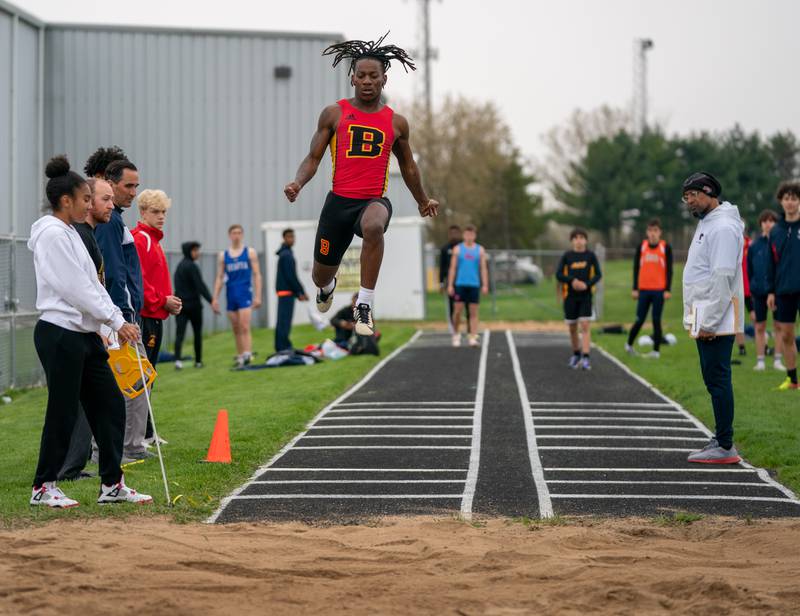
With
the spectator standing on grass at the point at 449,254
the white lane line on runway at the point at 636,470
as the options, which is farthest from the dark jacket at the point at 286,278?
the white lane line on runway at the point at 636,470

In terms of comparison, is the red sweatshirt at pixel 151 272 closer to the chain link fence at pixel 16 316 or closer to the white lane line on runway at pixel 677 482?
the white lane line on runway at pixel 677 482

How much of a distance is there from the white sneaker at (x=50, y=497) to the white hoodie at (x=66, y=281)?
3.77ft

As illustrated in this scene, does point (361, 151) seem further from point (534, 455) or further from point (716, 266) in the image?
point (534, 455)

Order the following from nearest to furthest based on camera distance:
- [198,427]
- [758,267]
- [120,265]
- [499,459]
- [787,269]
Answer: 1. [120,265]
2. [499,459]
3. [198,427]
4. [787,269]
5. [758,267]

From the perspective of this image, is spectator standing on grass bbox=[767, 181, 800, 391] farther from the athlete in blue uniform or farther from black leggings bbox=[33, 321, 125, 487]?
black leggings bbox=[33, 321, 125, 487]

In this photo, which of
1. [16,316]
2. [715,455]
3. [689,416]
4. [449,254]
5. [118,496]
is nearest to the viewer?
[118,496]

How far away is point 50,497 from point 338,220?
2.83 metres

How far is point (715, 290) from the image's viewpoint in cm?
965

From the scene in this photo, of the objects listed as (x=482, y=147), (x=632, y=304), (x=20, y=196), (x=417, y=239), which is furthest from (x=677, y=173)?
(x=20, y=196)

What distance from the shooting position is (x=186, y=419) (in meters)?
12.5

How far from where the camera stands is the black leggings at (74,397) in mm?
7578

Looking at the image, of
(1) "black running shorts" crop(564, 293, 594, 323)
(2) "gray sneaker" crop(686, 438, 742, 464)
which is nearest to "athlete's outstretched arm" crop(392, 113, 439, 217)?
(2) "gray sneaker" crop(686, 438, 742, 464)

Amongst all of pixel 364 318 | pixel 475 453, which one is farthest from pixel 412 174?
pixel 475 453

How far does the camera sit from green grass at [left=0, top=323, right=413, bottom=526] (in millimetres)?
8062
